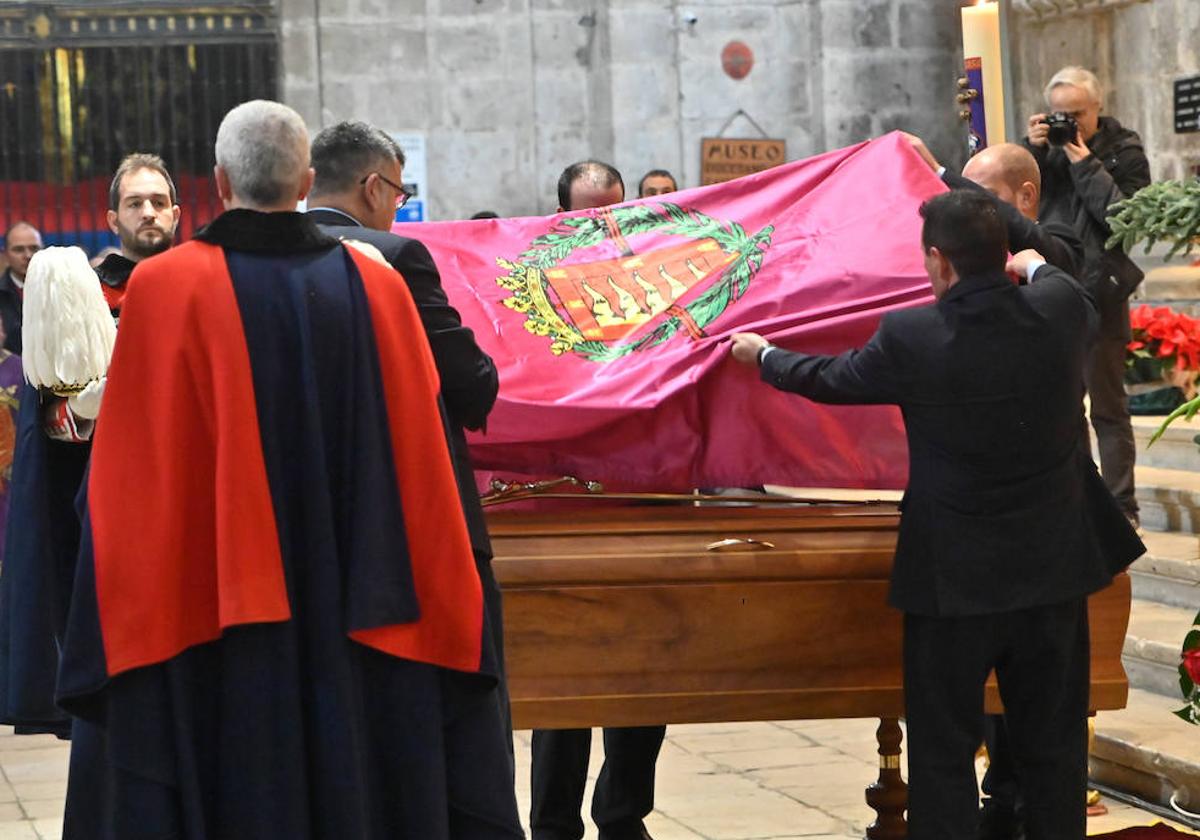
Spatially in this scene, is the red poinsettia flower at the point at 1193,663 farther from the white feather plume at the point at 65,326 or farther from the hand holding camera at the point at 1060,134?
the white feather plume at the point at 65,326

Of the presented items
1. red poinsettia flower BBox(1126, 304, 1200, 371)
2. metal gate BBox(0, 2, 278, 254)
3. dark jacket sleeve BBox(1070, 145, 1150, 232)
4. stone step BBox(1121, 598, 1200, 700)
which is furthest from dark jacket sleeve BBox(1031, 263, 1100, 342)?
metal gate BBox(0, 2, 278, 254)

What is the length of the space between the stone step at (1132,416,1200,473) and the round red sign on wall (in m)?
3.63

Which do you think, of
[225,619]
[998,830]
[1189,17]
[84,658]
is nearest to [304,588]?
[225,619]

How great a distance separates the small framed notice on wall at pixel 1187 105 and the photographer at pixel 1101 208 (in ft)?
7.75

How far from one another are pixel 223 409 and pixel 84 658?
43cm

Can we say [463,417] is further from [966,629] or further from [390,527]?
[966,629]

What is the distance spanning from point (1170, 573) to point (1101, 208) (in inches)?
48.0

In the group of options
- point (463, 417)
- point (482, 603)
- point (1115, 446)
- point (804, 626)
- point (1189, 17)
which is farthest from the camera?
point (1189, 17)

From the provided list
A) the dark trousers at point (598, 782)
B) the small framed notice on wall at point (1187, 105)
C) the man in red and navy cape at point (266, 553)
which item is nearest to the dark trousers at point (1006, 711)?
the dark trousers at point (598, 782)

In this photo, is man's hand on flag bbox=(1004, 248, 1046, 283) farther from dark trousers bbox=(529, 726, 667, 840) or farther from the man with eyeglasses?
the man with eyeglasses

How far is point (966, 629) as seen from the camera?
366cm

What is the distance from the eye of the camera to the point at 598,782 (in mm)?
4617

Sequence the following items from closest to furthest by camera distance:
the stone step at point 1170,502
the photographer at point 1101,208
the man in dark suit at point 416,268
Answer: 1. the man in dark suit at point 416,268
2. the photographer at point 1101,208
3. the stone step at point 1170,502

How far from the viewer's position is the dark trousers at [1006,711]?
145 inches
